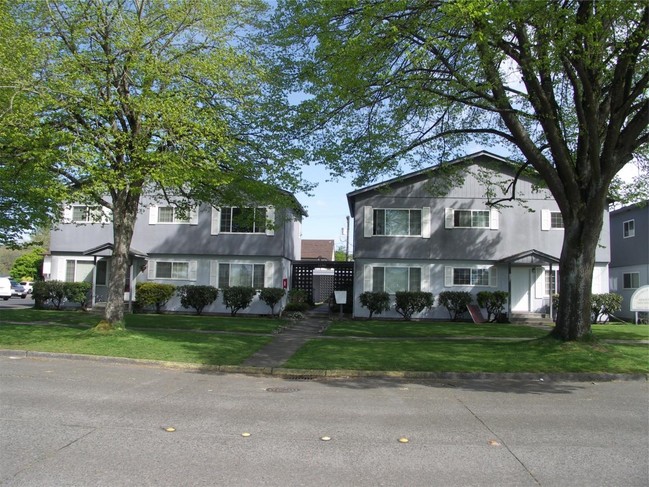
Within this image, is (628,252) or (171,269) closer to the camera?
(171,269)

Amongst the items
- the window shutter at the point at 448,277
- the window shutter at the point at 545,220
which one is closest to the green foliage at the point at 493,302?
the window shutter at the point at 448,277

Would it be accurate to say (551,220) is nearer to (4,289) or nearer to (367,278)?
(367,278)

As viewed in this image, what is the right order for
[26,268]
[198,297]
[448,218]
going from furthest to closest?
[26,268]
[448,218]
[198,297]

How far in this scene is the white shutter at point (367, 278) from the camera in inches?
960

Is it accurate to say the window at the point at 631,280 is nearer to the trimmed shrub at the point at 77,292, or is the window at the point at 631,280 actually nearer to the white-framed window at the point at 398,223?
the white-framed window at the point at 398,223

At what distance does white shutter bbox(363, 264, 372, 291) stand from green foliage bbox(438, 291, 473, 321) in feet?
10.8

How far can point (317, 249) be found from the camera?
151 ft

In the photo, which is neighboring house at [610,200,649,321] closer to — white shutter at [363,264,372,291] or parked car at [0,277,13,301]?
white shutter at [363,264,372,291]

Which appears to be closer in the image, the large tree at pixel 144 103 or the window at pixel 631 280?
the large tree at pixel 144 103

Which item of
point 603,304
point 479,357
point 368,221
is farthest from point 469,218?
point 479,357

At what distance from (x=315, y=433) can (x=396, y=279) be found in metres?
18.8

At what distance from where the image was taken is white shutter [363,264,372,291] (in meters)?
24.4

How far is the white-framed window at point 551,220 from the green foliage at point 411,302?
655 cm

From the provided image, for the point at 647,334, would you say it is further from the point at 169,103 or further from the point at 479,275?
the point at 169,103
